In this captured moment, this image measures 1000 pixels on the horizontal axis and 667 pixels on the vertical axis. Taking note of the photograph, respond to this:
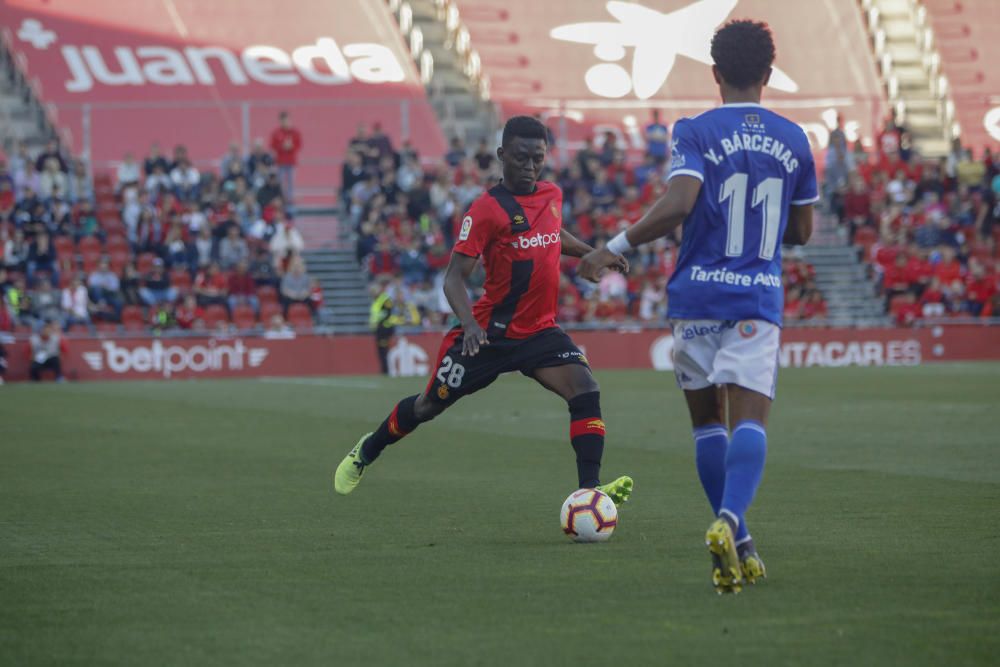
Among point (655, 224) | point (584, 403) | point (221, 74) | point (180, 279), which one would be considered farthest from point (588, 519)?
point (221, 74)

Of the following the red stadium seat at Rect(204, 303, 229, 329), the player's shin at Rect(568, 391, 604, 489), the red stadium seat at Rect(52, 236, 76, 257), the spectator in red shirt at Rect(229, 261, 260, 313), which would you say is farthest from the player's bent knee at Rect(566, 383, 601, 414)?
the red stadium seat at Rect(52, 236, 76, 257)

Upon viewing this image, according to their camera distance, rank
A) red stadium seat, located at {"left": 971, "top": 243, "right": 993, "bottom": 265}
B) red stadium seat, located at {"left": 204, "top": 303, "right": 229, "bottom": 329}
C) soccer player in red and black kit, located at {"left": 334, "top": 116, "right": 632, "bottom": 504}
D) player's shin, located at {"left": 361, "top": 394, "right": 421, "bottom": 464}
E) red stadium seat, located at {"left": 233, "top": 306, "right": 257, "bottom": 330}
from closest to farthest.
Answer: soccer player in red and black kit, located at {"left": 334, "top": 116, "right": 632, "bottom": 504} → player's shin, located at {"left": 361, "top": 394, "right": 421, "bottom": 464} → red stadium seat, located at {"left": 204, "top": 303, "right": 229, "bottom": 329} → red stadium seat, located at {"left": 233, "top": 306, "right": 257, "bottom": 330} → red stadium seat, located at {"left": 971, "top": 243, "right": 993, "bottom": 265}

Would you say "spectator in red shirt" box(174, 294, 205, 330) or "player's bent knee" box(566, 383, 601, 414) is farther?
"spectator in red shirt" box(174, 294, 205, 330)

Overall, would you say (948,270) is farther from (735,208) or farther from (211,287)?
(735,208)

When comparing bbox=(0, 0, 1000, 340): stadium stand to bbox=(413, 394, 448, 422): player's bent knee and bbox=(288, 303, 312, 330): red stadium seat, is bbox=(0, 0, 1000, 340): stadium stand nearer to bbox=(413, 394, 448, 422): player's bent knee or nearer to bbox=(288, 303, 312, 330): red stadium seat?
bbox=(288, 303, 312, 330): red stadium seat

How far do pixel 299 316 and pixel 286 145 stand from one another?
173 inches

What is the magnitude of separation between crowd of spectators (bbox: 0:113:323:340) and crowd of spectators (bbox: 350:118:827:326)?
64.6 inches

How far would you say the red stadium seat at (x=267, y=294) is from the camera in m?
31.9

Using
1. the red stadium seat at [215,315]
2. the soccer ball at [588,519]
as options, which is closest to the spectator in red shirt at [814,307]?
the red stadium seat at [215,315]

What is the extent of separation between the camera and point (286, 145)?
1342 inches

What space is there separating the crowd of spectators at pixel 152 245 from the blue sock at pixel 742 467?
24.7 meters

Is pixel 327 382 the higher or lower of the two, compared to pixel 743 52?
lower

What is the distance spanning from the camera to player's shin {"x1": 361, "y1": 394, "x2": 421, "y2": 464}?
9.76 metres

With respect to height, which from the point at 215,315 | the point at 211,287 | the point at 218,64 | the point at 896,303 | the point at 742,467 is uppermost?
the point at 218,64
